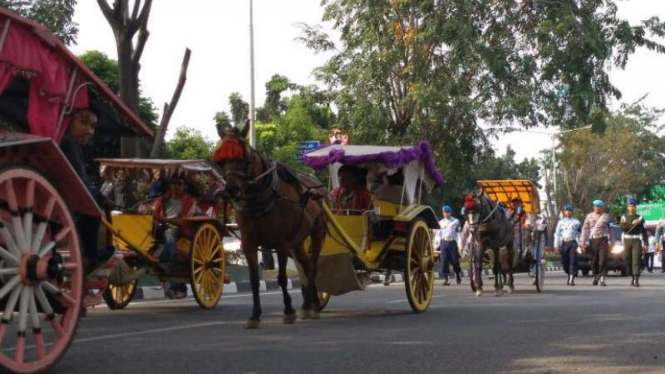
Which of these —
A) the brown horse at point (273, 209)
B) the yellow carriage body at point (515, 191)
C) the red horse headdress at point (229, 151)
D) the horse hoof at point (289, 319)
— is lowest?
the horse hoof at point (289, 319)

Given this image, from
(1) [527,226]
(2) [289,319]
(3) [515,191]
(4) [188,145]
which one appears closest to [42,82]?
(2) [289,319]

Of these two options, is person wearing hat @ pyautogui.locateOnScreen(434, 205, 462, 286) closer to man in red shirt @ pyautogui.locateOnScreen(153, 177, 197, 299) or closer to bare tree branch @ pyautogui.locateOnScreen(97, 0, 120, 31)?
bare tree branch @ pyautogui.locateOnScreen(97, 0, 120, 31)

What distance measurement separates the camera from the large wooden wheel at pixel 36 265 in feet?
22.1

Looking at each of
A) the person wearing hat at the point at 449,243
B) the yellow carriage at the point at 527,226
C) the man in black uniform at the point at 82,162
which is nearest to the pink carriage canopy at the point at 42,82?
the man in black uniform at the point at 82,162

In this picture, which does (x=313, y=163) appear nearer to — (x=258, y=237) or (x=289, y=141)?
(x=258, y=237)

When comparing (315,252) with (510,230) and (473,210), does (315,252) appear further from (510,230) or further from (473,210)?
(510,230)

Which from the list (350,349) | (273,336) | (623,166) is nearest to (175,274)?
(273,336)

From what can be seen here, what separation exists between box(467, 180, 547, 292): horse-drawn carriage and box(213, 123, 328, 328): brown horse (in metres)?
6.32

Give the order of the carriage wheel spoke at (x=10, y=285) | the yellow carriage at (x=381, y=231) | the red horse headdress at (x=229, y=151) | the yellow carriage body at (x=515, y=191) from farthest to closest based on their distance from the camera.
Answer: the yellow carriage body at (x=515, y=191) → the yellow carriage at (x=381, y=231) → the red horse headdress at (x=229, y=151) → the carriage wheel spoke at (x=10, y=285)

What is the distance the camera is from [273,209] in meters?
11.6

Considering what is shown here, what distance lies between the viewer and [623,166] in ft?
204

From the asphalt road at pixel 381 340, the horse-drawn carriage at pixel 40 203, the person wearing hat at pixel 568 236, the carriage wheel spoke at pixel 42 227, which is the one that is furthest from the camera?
the person wearing hat at pixel 568 236

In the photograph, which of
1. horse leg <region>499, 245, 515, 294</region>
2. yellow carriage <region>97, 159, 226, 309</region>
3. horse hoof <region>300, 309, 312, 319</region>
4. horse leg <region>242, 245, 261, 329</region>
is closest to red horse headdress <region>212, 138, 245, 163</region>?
horse leg <region>242, 245, 261, 329</region>

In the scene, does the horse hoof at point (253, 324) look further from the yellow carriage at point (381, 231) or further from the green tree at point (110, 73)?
the green tree at point (110, 73)
